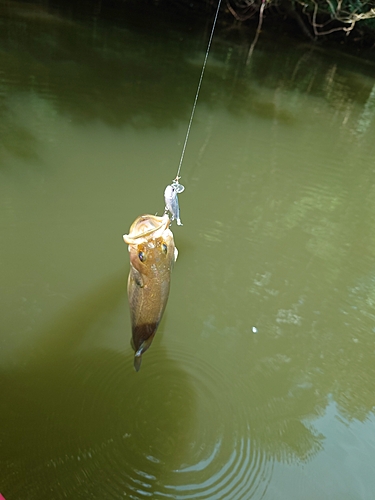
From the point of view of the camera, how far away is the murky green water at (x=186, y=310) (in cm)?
260

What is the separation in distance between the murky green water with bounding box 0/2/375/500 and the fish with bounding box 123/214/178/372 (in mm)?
770

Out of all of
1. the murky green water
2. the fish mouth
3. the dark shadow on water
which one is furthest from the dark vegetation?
the fish mouth

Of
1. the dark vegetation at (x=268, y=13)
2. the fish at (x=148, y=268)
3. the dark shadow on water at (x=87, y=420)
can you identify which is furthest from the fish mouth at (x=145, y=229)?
the dark vegetation at (x=268, y=13)

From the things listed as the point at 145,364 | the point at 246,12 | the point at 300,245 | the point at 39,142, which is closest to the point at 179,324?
the point at 145,364

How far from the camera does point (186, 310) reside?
11.5 ft

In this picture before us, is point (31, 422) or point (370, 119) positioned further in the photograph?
point (370, 119)

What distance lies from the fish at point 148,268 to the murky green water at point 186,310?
770mm

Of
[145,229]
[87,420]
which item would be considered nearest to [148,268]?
[145,229]

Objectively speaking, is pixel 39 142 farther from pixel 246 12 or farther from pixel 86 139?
pixel 246 12

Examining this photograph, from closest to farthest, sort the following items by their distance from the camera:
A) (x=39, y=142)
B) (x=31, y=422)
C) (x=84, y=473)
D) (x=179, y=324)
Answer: (x=84, y=473), (x=31, y=422), (x=179, y=324), (x=39, y=142)

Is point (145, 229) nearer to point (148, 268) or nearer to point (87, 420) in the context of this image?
point (148, 268)

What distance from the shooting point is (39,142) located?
5414 mm

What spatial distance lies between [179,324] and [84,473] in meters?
1.29

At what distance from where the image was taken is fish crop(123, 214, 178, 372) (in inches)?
84.0
